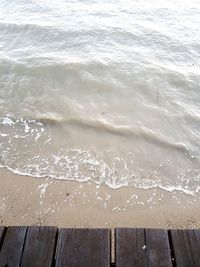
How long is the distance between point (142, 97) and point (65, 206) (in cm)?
306

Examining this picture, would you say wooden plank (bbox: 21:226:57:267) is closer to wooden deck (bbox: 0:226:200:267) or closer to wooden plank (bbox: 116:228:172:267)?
wooden deck (bbox: 0:226:200:267)

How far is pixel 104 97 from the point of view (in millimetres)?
6625

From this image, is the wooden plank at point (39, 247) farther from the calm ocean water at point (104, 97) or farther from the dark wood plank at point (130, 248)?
the calm ocean water at point (104, 97)

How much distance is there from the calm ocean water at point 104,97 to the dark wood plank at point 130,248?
7.17 ft

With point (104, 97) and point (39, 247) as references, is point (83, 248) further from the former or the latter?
point (104, 97)

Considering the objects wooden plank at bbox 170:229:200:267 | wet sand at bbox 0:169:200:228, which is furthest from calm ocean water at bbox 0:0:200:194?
wooden plank at bbox 170:229:200:267

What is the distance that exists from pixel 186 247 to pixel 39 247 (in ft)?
3.47

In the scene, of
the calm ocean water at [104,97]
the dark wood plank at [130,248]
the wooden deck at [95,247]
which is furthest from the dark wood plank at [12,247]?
the calm ocean water at [104,97]

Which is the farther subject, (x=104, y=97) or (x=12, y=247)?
(x=104, y=97)

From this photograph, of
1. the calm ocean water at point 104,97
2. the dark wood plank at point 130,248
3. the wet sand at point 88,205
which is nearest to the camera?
the dark wood plank at point 130,248

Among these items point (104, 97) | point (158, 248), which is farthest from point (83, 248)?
point (104, 97)

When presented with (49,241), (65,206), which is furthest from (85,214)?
(49,241)

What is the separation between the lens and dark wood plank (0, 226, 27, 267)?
2.35 metres

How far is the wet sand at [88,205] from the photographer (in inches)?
165
